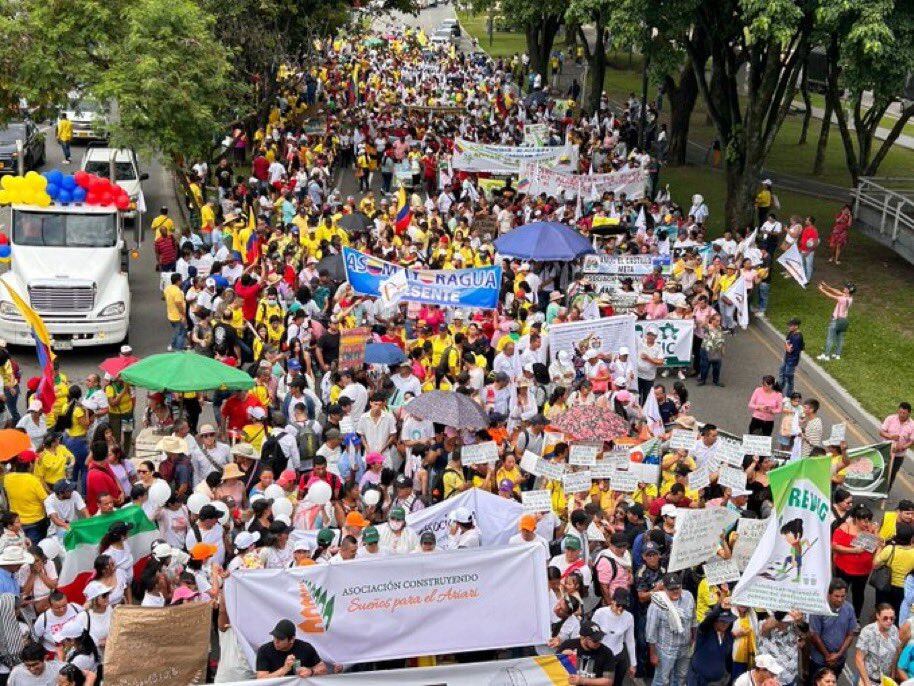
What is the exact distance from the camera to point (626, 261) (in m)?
22.3

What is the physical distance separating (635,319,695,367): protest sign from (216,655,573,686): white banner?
10.5 meters

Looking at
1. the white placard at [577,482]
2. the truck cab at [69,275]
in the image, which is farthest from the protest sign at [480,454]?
the truck cab at [69,275]

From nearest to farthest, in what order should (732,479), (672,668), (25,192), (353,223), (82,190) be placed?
(672,668) < (732,479) < (25,192) < (82,190) < (353,223)

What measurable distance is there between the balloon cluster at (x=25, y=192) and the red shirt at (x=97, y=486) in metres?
9.86

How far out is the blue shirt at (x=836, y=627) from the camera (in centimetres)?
1125

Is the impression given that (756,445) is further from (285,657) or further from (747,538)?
(285,657)

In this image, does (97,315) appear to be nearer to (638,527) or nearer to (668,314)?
(668,314)

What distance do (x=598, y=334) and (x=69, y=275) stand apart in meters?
8.44

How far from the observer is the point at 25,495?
12648mm

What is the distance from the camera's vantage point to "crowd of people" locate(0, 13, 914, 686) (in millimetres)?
10781

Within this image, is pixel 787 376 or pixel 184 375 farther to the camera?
pixel 787 376

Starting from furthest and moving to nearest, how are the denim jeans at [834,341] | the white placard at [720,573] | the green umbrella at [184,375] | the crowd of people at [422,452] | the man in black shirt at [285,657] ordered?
the denim jeans at [834,341]
the green umbrella at [184,375]
the white placard at [720,573]
the crowd of people at [422,452]
the man in black shirt at [285,657]

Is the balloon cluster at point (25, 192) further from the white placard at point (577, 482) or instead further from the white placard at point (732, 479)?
the white placard at point (732, 479)

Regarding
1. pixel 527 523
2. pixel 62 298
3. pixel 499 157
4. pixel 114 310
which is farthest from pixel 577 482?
pixel 499 157
